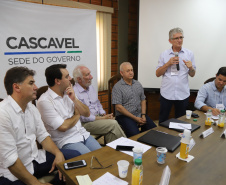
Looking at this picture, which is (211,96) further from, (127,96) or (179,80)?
(127,96)

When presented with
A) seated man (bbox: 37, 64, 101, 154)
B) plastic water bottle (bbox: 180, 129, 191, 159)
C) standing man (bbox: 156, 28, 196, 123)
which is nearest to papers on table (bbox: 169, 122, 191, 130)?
plastic water bottle (bbox: 180, 129, 191, 159)

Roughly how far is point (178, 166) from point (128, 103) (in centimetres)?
138

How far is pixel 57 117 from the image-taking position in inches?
69.3

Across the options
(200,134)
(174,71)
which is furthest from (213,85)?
(200,134)

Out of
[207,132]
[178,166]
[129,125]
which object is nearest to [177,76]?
[129,125]

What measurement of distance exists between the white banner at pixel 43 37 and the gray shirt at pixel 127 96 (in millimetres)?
1014

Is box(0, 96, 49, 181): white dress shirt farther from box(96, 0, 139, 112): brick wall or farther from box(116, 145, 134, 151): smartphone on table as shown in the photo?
box(96, 0, 139, 112): brick wall

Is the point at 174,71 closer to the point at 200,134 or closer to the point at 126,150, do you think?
the point at 200,134

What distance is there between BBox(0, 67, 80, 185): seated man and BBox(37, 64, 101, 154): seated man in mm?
155

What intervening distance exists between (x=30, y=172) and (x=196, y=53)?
298 centimetres

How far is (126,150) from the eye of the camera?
1374mm

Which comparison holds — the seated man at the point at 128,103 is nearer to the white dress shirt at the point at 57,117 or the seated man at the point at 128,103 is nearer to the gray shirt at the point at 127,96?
the gray shirt at the point at 127,96

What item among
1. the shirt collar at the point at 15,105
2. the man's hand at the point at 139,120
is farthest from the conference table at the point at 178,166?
the man's hand at the point at 139,120

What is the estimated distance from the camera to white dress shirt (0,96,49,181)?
4.24 ft
